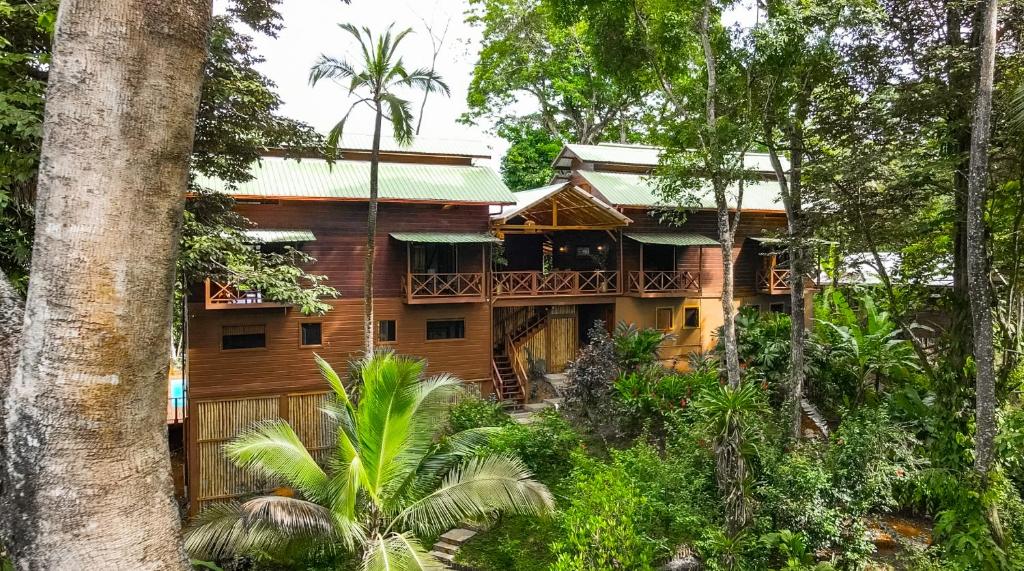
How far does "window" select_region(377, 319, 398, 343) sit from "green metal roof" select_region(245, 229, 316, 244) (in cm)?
319

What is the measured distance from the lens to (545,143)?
29203 millimetres

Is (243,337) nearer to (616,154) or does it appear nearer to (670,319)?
(670,319)

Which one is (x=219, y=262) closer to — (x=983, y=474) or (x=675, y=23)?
(x=675, y=23)

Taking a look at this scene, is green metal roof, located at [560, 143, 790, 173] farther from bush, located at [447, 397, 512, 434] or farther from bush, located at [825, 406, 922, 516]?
bush, located at [825, 406, 922, 516]

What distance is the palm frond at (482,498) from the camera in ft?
23.5

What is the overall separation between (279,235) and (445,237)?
4.39m

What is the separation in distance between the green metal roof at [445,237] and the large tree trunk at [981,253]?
11723 mm

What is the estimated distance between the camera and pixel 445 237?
1653cm

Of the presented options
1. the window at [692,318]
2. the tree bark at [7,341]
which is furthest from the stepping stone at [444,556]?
the window at [692,318]

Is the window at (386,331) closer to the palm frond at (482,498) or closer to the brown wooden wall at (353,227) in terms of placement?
the brown wooden wall at (353,227)

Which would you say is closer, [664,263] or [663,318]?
[663,318]

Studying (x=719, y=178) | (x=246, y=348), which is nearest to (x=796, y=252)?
(x=719, y=178)

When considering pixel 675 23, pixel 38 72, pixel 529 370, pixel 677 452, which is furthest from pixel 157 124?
pixel 529 370

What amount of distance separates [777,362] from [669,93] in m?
6.61
